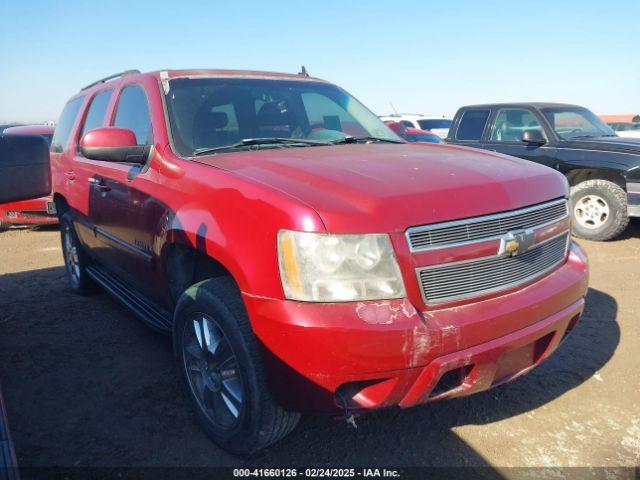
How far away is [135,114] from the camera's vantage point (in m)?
3.39

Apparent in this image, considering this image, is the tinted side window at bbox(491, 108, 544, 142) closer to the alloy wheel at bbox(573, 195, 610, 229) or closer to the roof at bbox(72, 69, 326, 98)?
the alloy wheel at bbox(573, 195, 610, 229)

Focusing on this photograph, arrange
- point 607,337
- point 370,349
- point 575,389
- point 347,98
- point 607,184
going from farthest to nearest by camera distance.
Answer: point 607,184, point 347,98, point 607,337, point 575,389, point 370,349

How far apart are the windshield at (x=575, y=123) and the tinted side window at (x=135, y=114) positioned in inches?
228

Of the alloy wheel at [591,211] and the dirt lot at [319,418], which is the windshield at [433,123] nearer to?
the alloy wheel at [591,211]

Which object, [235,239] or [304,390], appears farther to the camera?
[235,239]

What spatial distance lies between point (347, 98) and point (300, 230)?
2.27 metres

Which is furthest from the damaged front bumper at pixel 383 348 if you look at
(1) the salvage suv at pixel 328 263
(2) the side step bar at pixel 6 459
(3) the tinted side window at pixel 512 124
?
(3) the tinted side window at pixel 512 124

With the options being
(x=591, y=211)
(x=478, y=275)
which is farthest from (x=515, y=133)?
(x=478, y=275)

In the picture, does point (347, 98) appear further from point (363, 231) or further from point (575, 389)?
point (575, 389)

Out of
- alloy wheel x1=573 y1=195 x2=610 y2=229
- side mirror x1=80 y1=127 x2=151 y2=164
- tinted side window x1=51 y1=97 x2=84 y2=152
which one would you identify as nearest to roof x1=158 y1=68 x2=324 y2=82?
side mirror x1=80 y1=127 x2=151 y2=164

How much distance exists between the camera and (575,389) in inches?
117

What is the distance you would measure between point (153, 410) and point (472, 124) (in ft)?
22.0

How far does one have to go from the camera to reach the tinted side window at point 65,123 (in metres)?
4.69

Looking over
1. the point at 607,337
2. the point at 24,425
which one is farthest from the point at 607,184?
the point at 24,425
